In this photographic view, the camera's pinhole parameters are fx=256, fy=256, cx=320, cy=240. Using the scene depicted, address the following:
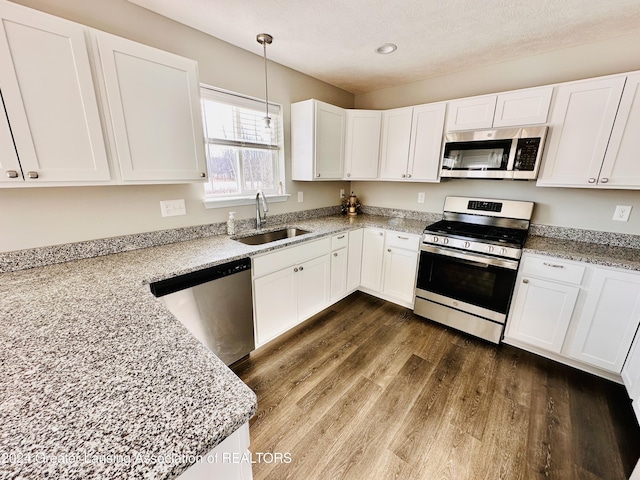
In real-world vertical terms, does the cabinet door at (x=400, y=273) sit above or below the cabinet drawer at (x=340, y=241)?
below

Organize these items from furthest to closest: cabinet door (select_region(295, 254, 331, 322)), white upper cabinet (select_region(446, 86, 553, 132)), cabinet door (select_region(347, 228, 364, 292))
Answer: cabinet door (select_region(347, 228, 364, 292)) → cabinet door (select_region(295, 254, 331, 322)) → white upper cabinet (select_region(446, 86, 553, 132))

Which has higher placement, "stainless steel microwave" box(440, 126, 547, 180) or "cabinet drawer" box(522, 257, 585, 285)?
"stainless steel microwave" box(440, 126, 547, 180)

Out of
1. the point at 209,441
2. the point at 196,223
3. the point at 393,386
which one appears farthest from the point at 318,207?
the point at 209,441

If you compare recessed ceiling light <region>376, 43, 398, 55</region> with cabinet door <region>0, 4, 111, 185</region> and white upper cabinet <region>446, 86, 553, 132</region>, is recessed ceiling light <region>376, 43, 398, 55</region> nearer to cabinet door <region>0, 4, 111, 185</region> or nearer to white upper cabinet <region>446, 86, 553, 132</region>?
white upper cabinet <region>446, 86, 553, 132</region>

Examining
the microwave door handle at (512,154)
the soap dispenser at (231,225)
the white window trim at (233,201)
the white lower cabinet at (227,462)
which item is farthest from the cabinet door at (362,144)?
the white lower cabinet at (227,462)

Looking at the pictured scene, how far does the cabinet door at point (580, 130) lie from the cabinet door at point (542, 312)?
2.70ft

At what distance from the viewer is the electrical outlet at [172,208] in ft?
6.23

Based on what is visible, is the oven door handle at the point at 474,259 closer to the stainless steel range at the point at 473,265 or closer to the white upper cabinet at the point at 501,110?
the stainless steel range at the point at 473,265

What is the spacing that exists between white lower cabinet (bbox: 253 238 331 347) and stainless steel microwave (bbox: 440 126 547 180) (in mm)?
1428

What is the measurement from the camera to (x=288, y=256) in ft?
6.96

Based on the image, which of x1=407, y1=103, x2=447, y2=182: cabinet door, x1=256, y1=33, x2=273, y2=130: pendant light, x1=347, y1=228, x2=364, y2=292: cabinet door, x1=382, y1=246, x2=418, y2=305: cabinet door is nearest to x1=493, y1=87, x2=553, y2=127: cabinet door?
x1=407, y1=103, x2=447, y2=182: cabinet door

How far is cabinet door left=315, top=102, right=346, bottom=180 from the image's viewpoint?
2.59 m

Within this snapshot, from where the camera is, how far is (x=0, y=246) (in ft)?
4.50

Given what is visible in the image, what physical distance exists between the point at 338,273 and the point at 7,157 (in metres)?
2.37
